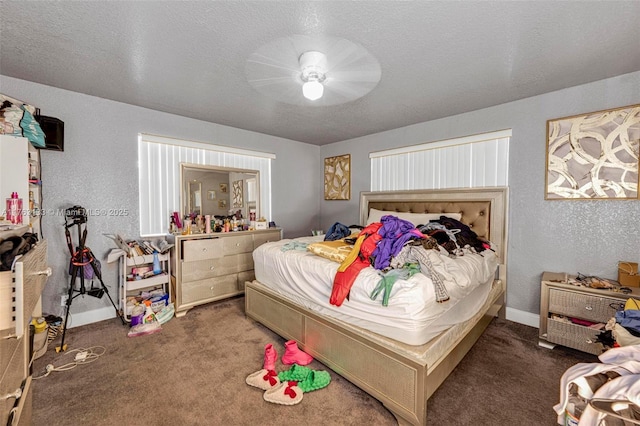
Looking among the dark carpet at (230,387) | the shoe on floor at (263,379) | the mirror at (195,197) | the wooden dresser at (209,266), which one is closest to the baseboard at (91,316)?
the dark carpet at (230,387)

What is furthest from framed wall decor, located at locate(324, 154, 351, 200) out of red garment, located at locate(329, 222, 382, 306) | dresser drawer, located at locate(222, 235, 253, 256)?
red garment, located at locate(329, 222, 382, 306)

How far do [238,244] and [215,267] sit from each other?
412 mm

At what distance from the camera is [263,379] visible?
→ 6.30 feet

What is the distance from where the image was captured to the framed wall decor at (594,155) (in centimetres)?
230

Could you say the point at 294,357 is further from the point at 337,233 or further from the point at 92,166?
the point at 92,166

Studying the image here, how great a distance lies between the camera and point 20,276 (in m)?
1.05

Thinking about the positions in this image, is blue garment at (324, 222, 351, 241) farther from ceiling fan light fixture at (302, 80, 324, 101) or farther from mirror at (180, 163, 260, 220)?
ceiling fan light fixture at (302, 80, 324, 101)

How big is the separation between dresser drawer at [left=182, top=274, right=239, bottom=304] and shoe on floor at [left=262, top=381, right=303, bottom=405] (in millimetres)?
1811

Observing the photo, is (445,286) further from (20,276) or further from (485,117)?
(485,117)

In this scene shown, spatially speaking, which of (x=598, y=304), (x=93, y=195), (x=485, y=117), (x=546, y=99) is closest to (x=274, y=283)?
(x=93, y=195)

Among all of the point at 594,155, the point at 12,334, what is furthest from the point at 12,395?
the point at 594,155

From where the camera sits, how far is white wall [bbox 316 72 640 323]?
2365mm

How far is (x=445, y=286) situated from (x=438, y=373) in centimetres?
54

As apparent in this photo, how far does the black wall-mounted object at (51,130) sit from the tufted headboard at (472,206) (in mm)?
3992
